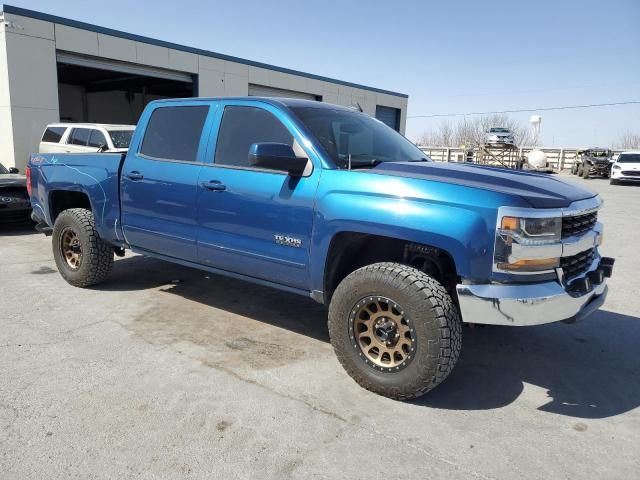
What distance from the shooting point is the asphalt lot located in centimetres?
266

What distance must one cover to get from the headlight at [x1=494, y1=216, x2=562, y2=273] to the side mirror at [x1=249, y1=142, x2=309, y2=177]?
1.45 m

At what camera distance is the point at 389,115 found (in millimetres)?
28844

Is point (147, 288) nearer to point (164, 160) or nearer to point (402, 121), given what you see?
point (164, 160)

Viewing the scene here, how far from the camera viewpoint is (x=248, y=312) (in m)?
5.00

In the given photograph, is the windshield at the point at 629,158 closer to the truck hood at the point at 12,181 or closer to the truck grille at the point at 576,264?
the truck grille at the point at 576,264

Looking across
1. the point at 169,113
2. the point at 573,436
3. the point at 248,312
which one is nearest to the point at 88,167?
the point at 169,113

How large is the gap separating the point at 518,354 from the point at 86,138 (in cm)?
1064

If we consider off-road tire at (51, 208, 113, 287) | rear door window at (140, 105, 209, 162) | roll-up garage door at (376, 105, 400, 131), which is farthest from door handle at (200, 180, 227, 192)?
roll-up garage door at (376, 105, 400, 131)

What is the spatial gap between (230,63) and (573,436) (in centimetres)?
1864

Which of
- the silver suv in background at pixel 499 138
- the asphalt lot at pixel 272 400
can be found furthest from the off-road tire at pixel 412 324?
the silver suv in background at pixel 499 138

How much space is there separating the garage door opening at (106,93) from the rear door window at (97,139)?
31.1 feet

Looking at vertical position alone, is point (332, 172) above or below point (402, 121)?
below

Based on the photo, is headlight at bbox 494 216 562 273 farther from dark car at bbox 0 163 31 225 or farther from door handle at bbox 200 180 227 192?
dark car at bbox 0 163 31 225

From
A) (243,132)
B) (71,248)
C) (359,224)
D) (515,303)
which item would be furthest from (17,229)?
(515,303)
